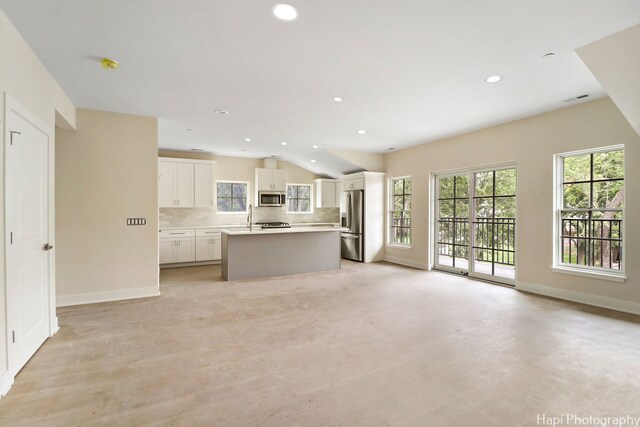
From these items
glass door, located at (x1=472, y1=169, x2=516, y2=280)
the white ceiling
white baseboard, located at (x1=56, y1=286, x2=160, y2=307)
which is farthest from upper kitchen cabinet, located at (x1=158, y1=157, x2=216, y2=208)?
glass door, located at (x1=472, y1=169, x2=516, y2=280)

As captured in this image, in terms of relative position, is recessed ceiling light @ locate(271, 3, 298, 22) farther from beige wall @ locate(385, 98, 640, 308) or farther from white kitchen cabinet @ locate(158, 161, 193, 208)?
white kitchen cabinet @ locate(158, 161, 193, 208)

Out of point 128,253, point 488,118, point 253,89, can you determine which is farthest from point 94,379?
point 488,118

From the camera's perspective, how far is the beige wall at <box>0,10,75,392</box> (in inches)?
89.7

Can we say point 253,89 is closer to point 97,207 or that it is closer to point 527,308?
point 97,207

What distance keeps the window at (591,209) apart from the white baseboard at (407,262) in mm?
2523

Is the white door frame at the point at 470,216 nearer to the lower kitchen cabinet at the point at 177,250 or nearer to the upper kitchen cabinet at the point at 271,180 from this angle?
the upper kitchen cabinet at the point at 271,180

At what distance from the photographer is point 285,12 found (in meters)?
2.32

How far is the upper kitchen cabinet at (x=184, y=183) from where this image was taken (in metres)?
7.13

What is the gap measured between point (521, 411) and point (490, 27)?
2.80 m

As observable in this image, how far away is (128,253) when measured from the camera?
4.61m

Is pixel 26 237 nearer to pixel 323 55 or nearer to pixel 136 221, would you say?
pixel 136 221

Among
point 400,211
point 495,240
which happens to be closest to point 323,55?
point 495,240

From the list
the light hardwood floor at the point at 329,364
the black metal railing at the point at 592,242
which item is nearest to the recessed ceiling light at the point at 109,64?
the light hardwood floor at the point at 329,364

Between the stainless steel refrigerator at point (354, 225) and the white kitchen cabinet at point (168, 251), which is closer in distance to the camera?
the white kitchen cabinet at point (168, 251)
